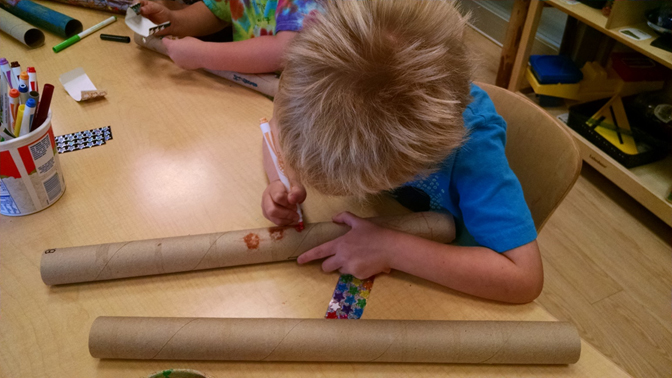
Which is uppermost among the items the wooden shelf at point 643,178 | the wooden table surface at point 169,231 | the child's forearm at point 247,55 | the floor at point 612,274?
the child's forearm at point 247,55

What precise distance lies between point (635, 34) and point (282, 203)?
1.52 metres

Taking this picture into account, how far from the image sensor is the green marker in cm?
112

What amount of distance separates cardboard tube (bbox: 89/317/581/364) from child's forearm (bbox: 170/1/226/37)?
832 millimetres

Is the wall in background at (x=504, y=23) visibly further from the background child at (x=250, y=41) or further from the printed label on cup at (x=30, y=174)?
the printed label on cup at (x=30, y=174)

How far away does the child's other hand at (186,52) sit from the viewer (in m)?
1.06

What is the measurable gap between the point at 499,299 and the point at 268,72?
0.68 meters

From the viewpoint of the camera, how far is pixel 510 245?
71 centimetres

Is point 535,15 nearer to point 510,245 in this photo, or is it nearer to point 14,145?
point 510,245

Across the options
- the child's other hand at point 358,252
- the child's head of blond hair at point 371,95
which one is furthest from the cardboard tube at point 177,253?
the child's head of blond hair at point 371,95

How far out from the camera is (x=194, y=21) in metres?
1.23

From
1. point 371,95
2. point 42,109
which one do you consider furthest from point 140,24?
point 371,95

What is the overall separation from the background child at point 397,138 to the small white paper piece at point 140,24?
0.59 metres

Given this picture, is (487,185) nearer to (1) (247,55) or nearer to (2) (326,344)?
(2) (326,344)

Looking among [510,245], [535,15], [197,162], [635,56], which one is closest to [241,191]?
[197,162]
